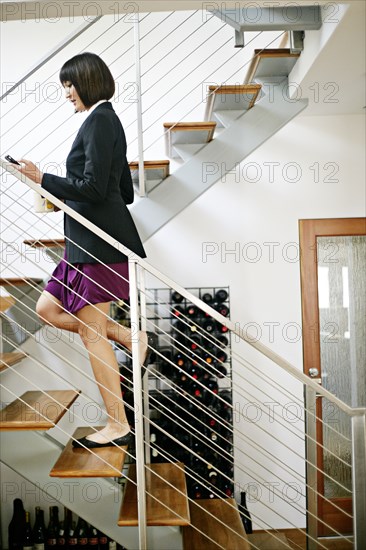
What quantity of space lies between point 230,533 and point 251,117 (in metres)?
2.14

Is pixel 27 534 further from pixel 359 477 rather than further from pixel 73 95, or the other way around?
pixel 73 95

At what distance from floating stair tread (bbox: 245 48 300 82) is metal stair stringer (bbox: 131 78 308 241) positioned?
173mm

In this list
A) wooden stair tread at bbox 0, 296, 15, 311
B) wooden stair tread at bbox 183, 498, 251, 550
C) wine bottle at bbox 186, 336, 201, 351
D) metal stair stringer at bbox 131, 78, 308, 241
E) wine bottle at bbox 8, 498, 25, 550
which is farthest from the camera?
wine bottle at bbox 8, 498, 25, 550

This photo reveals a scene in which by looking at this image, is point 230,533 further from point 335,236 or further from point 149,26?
point 149,26

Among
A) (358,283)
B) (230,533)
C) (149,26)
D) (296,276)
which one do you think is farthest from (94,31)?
(230,533)

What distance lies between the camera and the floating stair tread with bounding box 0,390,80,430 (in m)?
2.22

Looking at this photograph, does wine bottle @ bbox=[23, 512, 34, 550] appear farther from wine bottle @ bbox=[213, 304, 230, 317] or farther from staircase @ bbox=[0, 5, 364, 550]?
wine bottle @ bbox=[213, 304, 230, 317]

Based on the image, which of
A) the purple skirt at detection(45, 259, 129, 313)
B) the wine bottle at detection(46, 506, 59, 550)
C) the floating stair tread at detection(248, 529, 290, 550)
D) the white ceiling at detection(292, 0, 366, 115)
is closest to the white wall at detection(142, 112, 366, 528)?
the floating stair tread at detection(248, 529, 290, 550)

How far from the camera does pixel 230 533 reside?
2.75 m

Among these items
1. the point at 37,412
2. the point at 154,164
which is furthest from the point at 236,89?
the point at 37,412

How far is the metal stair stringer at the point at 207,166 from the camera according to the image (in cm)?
304

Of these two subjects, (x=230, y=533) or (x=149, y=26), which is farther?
(x=149, y=26)

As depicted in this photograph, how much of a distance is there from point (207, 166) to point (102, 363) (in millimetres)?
1260

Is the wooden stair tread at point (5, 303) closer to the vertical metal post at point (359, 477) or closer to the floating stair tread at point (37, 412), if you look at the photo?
the floating stair tread at point (37, 412)
